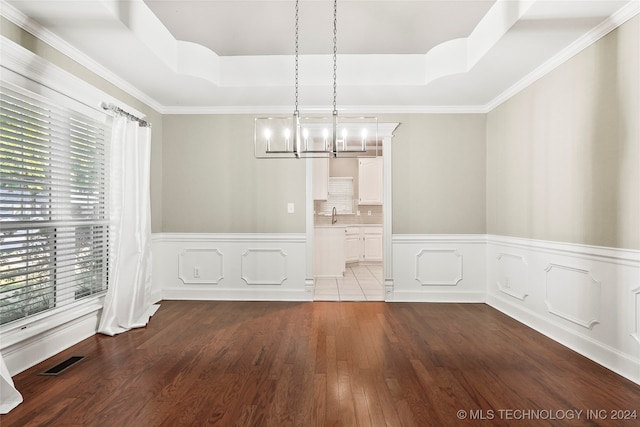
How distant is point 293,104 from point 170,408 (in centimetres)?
364

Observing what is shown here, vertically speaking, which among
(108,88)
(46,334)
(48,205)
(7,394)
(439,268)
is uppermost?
(108,88)

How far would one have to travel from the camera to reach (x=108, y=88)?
365cm

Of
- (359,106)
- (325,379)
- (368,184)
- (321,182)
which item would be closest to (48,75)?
(325,379)

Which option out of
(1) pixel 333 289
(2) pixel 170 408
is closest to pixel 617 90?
(2) pixel 170 408

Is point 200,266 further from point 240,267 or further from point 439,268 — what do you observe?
point 439,268

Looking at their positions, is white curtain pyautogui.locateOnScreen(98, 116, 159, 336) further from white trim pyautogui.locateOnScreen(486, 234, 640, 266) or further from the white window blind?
white trim pyautogui.locateOnScreen(486, 234, 640, 266)

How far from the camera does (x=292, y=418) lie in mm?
1977

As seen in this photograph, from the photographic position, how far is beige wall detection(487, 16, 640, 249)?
2.53 metres

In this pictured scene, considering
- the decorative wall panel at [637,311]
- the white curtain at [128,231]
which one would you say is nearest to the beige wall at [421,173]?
the white curtain at [128,231]

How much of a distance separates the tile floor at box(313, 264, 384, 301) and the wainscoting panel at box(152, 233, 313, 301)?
0.51 meters

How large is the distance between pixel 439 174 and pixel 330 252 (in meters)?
2.64

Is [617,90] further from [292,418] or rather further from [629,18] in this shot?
[292,418]

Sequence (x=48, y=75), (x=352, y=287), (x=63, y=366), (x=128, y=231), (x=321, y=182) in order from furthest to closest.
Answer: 1. (x=321, y=182)
2. (x=352, y=287)
3. (x=128, y=231)
4. (x=48, y=75)
5. (x=63, y=366)

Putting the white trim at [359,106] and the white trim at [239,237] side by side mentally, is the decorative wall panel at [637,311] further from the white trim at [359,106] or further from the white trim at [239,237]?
the white trim at [239,237]
